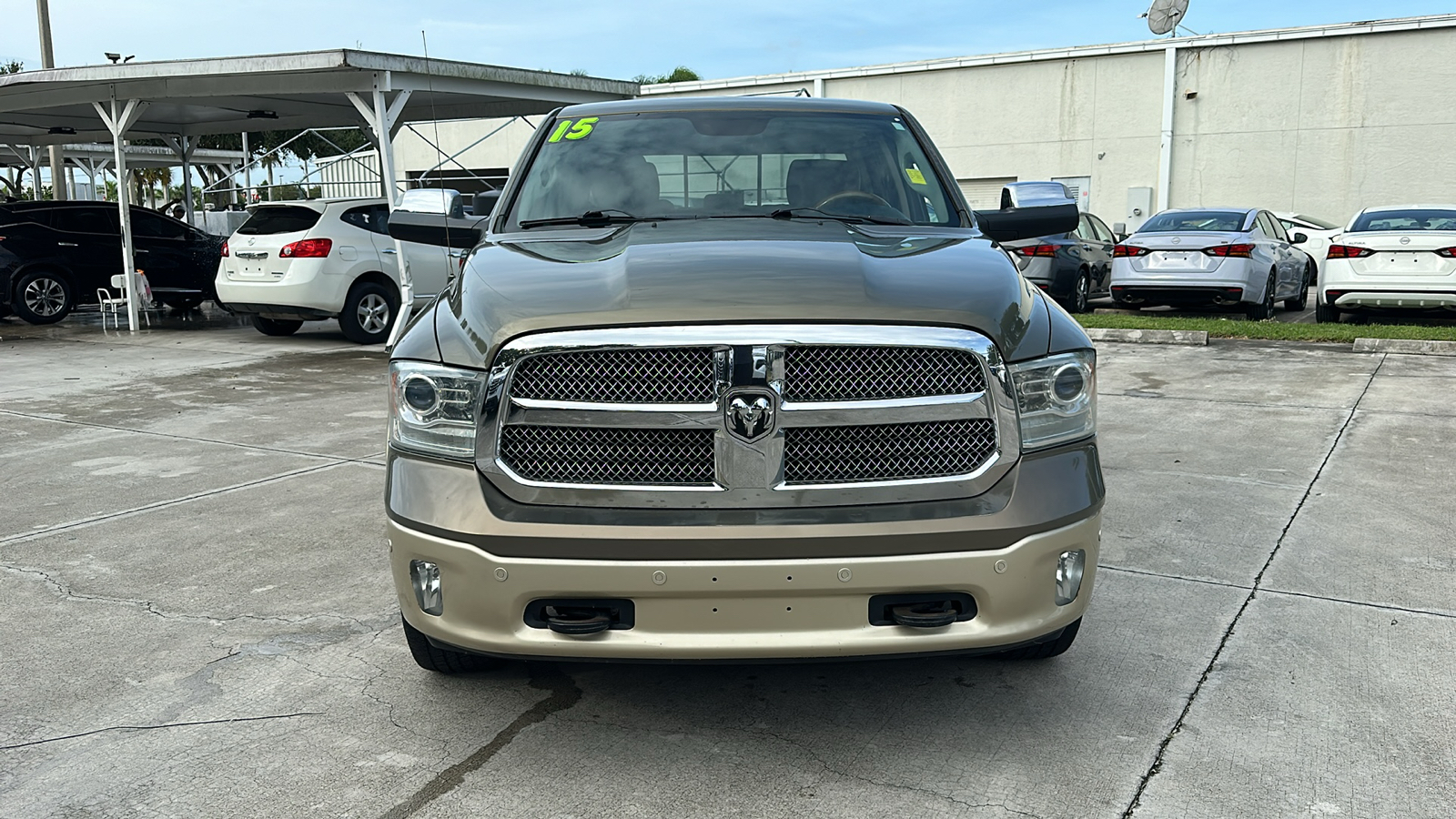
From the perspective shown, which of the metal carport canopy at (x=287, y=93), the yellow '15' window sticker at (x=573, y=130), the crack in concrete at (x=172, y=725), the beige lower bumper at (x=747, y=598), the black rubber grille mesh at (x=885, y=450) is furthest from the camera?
the metal carport canopy at (x=287, y=93)

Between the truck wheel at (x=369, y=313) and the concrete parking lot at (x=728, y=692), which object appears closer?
the concrete parking lot at (x=728, y=692)

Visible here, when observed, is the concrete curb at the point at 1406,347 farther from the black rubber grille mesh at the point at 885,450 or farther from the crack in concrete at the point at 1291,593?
the black rubber grille mesh at the point at 885,450

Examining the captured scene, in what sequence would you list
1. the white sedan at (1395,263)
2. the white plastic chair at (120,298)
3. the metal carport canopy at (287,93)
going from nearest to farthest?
the white sedan at (1395,263), the metal carport canopy at (287,93), the white plastic chair at (120,298)

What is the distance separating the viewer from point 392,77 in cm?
1336

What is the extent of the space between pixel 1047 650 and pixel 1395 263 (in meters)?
11.2

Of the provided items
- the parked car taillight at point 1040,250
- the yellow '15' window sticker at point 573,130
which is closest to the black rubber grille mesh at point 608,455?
the yellow '15' window sticker at point 573,130

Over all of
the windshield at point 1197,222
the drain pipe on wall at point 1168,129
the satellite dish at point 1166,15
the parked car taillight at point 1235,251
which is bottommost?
the parked car taillight at point 1235,251

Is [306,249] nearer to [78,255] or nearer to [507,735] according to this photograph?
[78,255]

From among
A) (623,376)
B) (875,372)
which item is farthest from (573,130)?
(875,372)

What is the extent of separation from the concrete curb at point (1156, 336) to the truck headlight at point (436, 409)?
1051 cm

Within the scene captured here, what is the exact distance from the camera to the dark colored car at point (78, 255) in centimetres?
1480

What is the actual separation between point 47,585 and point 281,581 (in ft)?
2.90

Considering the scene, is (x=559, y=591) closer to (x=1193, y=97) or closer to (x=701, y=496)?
(x=701, y=496)

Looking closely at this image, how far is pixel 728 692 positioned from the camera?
338 centimetres
